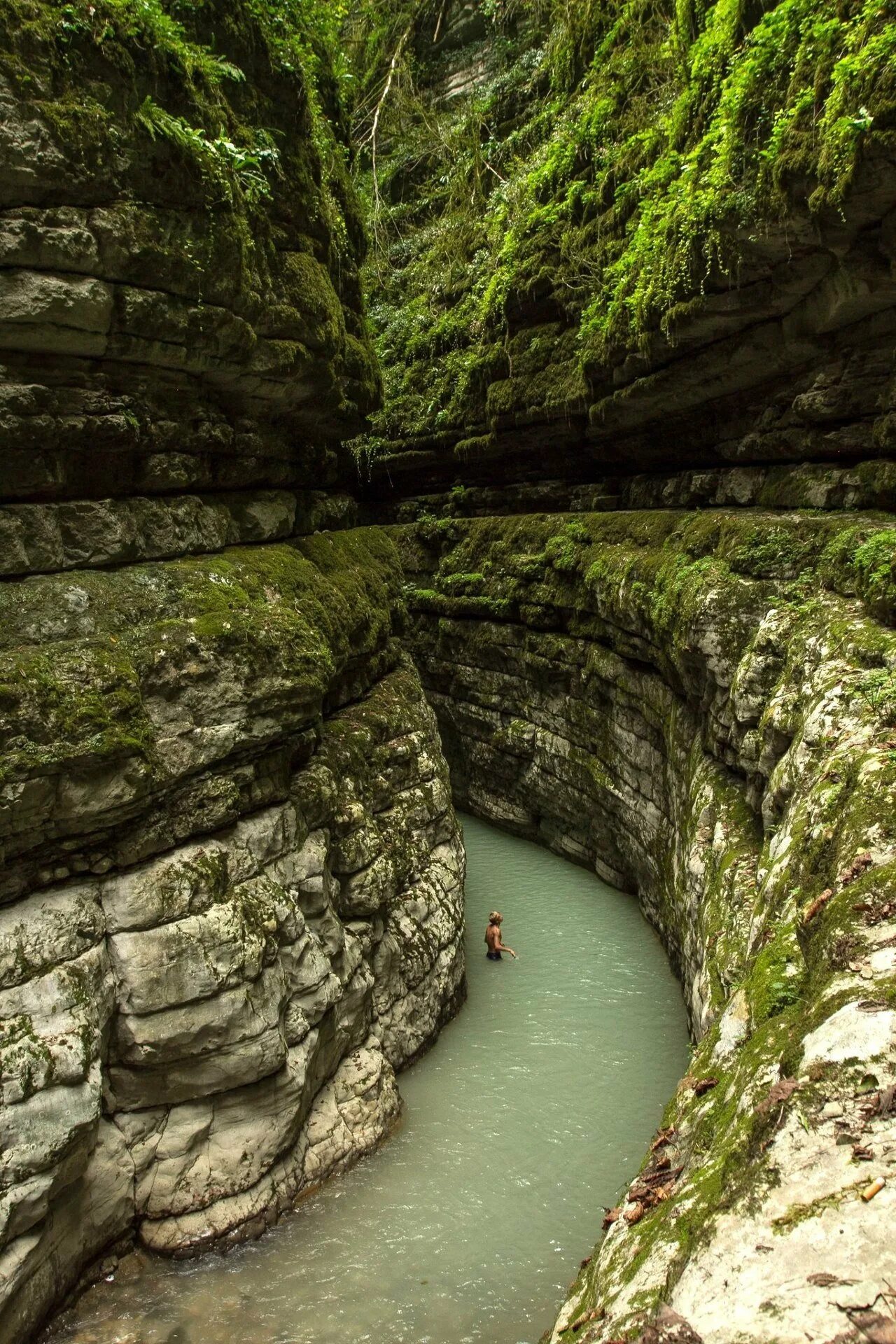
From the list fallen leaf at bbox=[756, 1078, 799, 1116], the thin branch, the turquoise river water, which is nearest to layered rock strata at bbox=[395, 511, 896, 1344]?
fallen leaf at bbox=[756, 1078, 799, 1116]

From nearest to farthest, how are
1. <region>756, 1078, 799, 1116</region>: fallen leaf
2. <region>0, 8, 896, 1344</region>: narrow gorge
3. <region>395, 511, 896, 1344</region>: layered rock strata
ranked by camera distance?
1. <region>395, 511, 896, 1344</region>: layered rock strata
2. <region>756, 1078, 799, 1116</region>: fallen leaf
3. <region>0, 8, 896, 1344</region>: narrow gorge

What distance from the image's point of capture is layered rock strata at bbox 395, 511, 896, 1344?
232 cm

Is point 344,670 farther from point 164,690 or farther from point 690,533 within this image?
point 690,533

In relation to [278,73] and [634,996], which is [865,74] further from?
[634,996]

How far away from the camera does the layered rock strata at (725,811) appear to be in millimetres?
2322

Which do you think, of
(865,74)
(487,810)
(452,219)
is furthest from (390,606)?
(452,219)

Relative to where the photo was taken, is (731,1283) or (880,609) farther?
(880,609)

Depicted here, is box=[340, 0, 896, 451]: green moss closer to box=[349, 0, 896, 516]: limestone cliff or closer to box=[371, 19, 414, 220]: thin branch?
box=[349, 0, 896, 516]: limestone cliff

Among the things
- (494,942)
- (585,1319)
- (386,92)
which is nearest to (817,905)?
(585,1319)

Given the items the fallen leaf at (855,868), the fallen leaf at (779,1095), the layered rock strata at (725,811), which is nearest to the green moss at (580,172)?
the layered rock strata at (725,811)

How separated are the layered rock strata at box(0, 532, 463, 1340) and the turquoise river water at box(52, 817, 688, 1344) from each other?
1.07 feet

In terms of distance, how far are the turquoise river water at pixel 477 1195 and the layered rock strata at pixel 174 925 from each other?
326mm

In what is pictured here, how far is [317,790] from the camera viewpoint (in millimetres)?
7773

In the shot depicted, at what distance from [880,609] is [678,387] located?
20.2 feet
